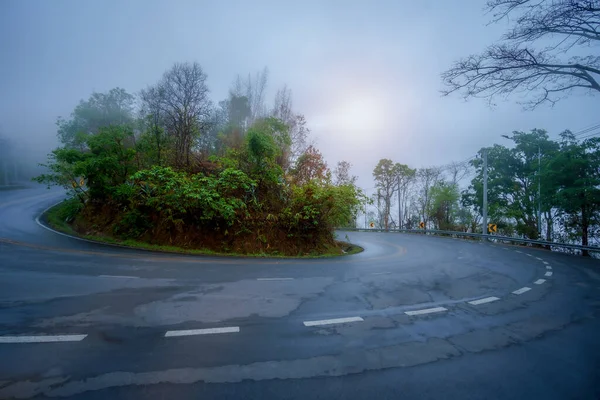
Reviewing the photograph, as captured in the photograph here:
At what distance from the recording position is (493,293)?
6.32 meters

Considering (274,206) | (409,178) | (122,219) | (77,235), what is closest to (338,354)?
(274,206)

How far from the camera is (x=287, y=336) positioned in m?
3.76

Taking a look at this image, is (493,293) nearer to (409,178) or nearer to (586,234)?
(586,234)

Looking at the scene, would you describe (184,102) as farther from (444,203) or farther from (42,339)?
(444,203)

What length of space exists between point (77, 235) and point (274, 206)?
35.2 feet

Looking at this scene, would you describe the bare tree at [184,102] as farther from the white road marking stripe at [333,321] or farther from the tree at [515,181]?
the tree at [515,181]

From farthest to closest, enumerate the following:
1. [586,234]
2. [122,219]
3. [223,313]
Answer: [586,234] → [122,219] → [223,313]

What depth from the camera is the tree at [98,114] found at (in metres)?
37.1

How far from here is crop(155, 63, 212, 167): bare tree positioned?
17.8 meters

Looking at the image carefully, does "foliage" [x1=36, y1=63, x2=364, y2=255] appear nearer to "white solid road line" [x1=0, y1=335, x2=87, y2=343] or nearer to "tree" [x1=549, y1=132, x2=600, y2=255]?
"white solid road line" [x1=0, y1=335, x2=87, y2=343]

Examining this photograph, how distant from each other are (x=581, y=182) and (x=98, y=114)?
2154 inches

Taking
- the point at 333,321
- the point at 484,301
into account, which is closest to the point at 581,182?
the point at 484,301

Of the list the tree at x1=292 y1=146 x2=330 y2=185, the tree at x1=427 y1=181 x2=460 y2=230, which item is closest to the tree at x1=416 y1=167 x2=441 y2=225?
the tree at x1=427 y1=181 x2=460 y2=230

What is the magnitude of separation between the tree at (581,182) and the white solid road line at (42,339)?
22.4 metres
